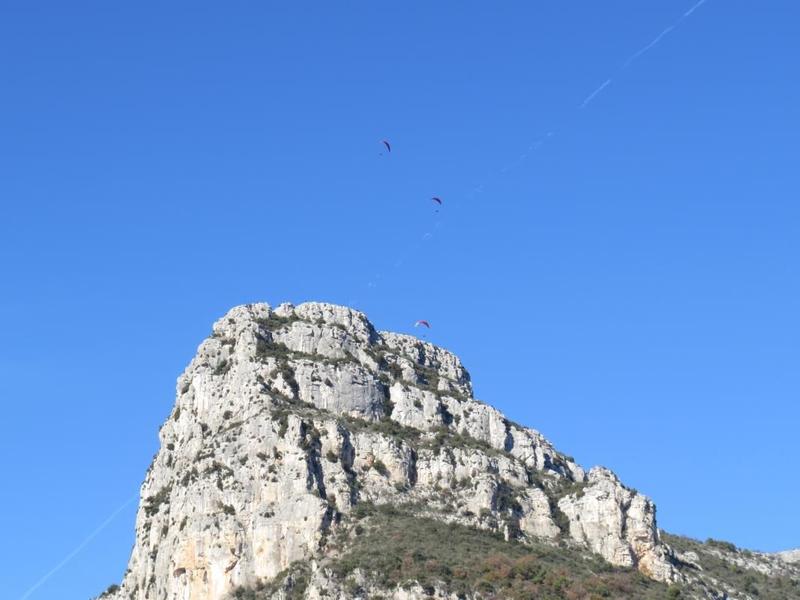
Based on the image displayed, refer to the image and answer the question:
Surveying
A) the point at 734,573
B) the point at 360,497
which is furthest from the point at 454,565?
the point at 734,573

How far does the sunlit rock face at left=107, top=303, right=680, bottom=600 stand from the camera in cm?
15925

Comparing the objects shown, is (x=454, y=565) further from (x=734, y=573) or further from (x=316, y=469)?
(x=734, y=573)

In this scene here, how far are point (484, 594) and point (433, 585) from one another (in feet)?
15.6

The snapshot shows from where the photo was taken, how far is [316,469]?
164 metres

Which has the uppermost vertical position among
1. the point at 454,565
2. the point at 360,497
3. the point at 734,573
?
the point at 734,573

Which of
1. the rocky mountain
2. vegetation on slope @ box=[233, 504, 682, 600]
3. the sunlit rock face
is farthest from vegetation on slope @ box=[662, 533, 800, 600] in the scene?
vegetation on slope @ box=[233, 504, 682, 600]

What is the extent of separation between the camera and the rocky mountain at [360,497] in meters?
152

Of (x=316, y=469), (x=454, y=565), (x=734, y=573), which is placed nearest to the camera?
(x=454, y=565)

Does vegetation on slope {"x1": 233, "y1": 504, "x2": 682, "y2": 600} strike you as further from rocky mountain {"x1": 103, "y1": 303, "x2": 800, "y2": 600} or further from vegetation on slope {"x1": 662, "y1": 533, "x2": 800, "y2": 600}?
vegetation on slope {"x1": 662, "y1": 533, "x2": 800, "y2": 600}

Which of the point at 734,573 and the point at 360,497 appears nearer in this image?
the point at 360,497

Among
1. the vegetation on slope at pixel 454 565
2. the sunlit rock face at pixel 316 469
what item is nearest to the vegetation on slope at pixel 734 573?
the sunlit rock face at pixel 316 469

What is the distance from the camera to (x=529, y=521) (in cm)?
16888

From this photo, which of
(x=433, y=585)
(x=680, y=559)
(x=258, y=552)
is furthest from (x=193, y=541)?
(x=680, y=559)

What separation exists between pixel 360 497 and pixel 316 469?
17.6ft
